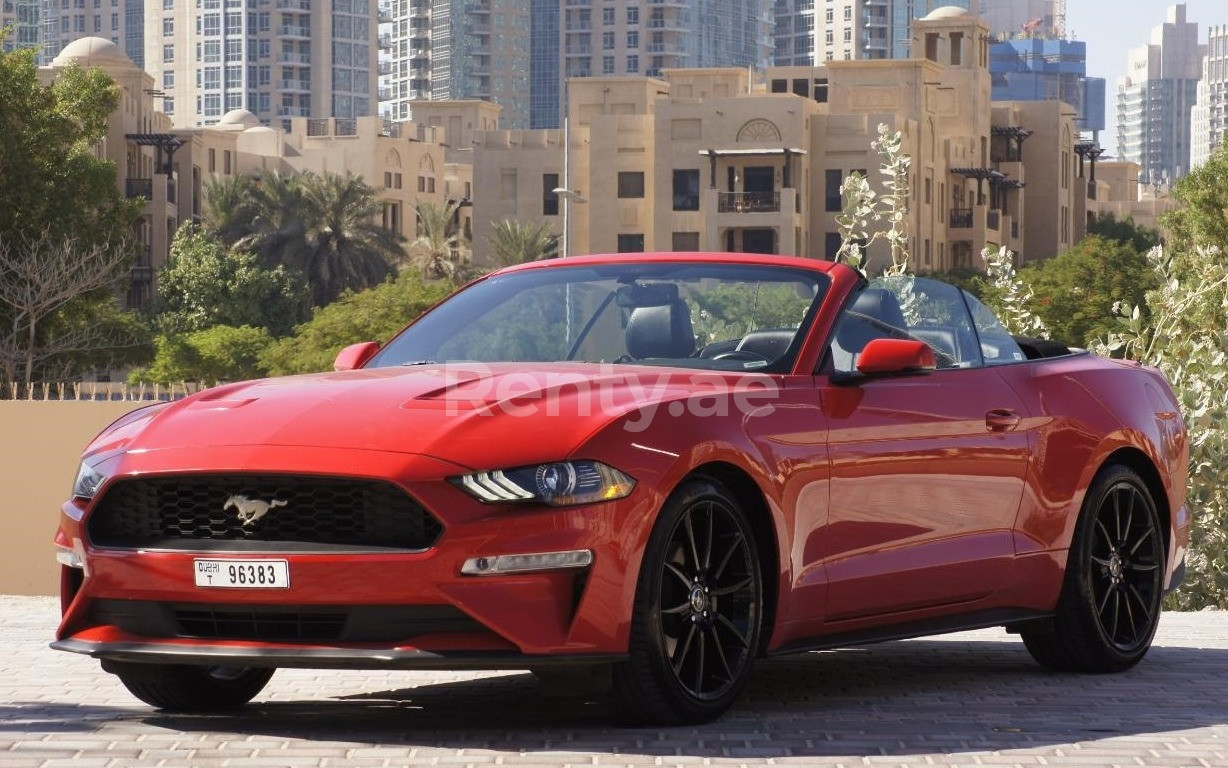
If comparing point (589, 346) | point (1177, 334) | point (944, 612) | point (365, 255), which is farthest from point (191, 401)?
point (365, 255)

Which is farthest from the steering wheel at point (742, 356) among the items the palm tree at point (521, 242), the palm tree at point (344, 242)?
the palm tree at point (521, 242)

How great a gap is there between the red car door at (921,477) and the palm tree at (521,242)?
305 ft

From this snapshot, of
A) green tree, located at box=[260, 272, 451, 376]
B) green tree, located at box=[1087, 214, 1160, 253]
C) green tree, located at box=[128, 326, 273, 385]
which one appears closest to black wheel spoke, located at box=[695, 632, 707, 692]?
green tree, located at box=[260, 272, 451, 376]

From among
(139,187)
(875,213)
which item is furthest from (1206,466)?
(139,187)

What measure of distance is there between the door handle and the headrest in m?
1.18

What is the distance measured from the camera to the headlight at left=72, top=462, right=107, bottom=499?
6.62 meters

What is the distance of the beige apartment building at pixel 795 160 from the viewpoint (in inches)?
3807

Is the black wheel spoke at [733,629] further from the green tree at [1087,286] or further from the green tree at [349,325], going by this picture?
the green tree at [1087,286]

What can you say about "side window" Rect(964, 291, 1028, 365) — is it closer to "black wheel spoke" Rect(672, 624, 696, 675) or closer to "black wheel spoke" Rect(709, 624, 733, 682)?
"black wheel spoke" Rect(709, 624, 733, 682)

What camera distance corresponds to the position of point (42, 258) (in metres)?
57.9

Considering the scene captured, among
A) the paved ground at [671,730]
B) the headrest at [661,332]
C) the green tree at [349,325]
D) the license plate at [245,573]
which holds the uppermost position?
the headrest at [661,332]

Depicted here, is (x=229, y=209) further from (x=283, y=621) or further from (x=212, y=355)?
(x=283, y=621)

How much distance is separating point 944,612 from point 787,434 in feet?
4.01

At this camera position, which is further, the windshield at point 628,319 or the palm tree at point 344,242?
the palm tree at point 344,242
